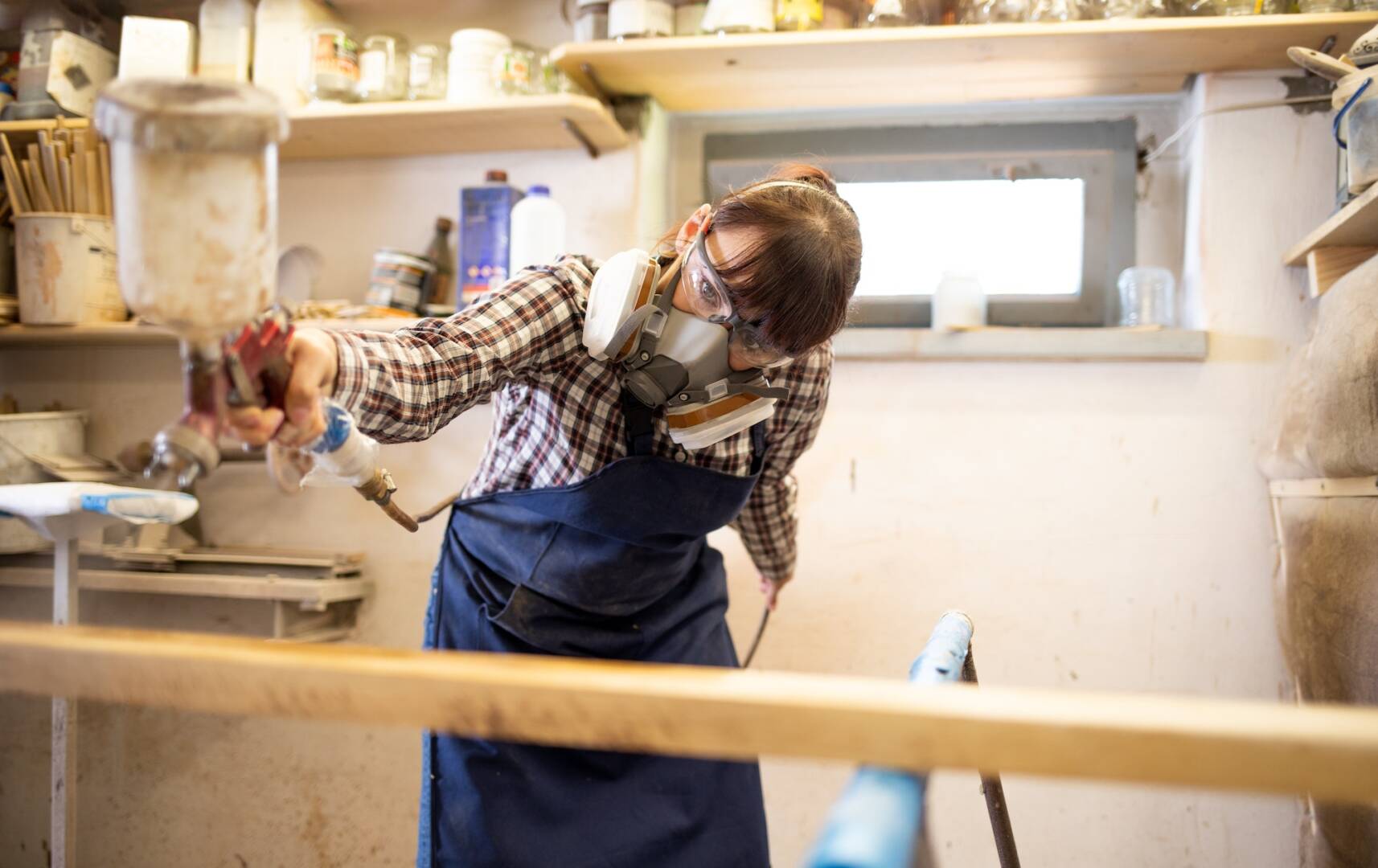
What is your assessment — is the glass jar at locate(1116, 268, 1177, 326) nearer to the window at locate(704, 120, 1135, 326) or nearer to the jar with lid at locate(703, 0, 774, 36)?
the window at locate(704, 120, 1135, 326)

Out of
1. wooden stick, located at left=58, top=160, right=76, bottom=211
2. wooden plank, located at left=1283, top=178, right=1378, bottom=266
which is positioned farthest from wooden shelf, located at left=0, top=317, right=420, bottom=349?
wooden plank, located at left=1283, top=178, right=1378, bottom=266

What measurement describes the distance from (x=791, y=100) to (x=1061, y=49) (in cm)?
58

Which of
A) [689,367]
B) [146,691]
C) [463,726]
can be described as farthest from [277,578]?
[463,726]

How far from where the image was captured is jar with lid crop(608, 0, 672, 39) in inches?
75.4

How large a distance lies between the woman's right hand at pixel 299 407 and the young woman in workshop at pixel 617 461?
67 mm

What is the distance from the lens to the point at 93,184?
2.21 m

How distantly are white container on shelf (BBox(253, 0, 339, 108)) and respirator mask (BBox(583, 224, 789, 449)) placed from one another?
1.32 m

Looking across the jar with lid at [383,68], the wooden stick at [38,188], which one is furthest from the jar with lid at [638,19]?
the wooden stick at [38,188]

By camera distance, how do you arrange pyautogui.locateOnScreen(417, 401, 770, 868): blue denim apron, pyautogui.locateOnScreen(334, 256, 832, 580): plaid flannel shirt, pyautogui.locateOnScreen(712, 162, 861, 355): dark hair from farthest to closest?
pyautogui.locateOnScreen(417, 401, 770, 868): blue denim apron, pyautogui.locateOnScreen(712, 162, 861, 355): dark hair, pyautogui.locateOnScreen(334, 256, 832, 580): plaid flannel shirt

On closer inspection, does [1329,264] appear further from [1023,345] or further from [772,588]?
[772,588]

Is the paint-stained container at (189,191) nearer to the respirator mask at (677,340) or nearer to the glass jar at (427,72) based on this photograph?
the respirator mask at (677,340)

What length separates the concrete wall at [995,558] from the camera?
6.23 feet

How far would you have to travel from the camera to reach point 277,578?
81.0 inches

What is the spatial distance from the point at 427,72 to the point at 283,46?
0.34 meters
